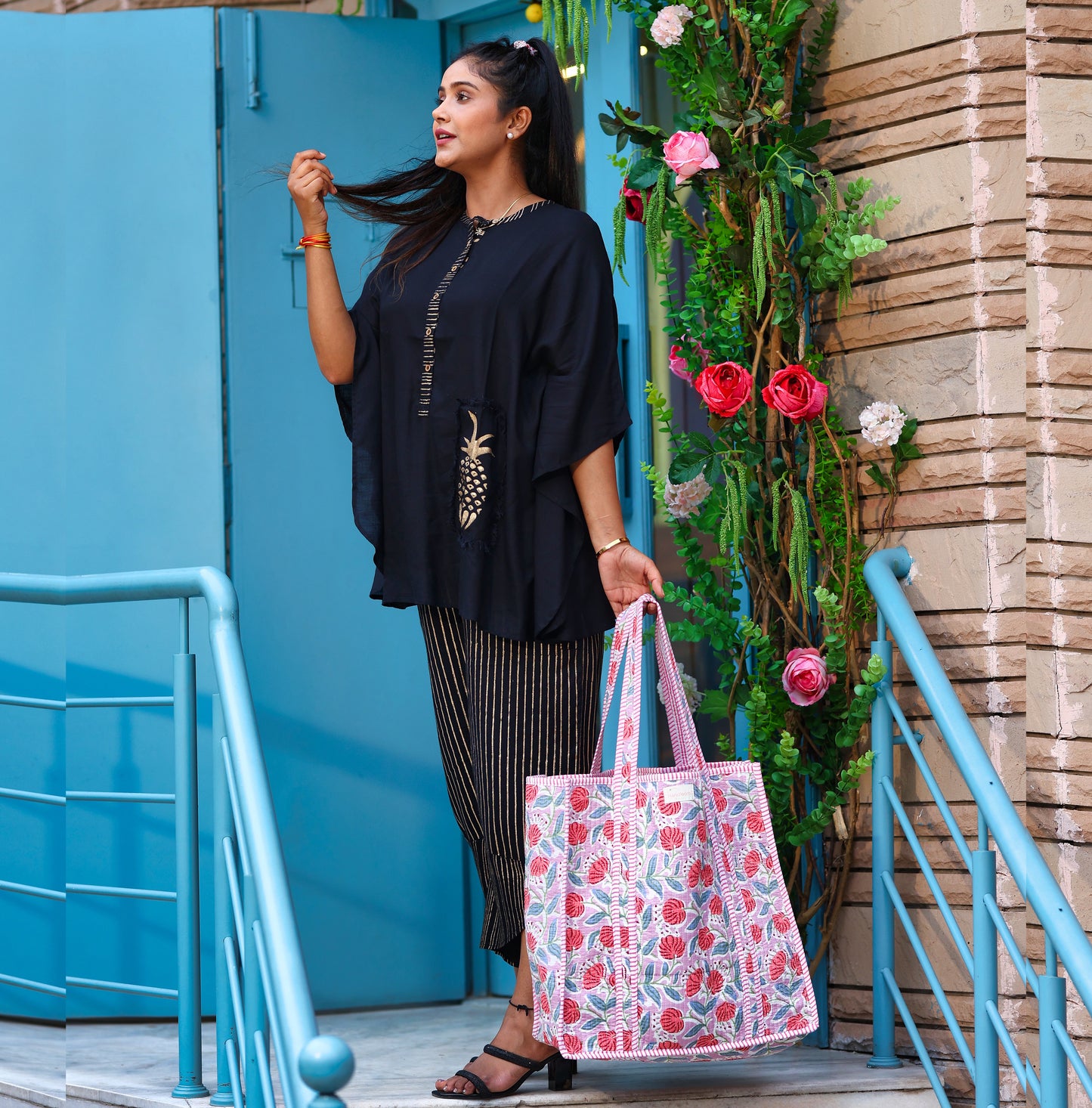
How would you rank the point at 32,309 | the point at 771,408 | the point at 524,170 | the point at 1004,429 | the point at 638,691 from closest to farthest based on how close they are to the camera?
the point at 638,691, the point at 524,170, the point at 1004,429, the point at 771,408, the point at 32,309

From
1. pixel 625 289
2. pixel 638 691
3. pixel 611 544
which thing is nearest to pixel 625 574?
pixel 611 544

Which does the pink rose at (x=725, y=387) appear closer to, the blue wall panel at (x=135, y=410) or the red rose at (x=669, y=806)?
the red rose at (x=669, y=806)

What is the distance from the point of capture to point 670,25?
2.50 m

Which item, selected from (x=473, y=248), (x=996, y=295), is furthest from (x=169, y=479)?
(x=996, y=295)

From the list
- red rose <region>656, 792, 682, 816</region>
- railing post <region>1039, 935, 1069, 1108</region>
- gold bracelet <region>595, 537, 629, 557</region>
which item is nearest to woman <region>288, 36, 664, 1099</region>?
gold bracelet <region>595, 537, 629, 557</region>

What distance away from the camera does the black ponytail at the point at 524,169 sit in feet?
Result: 6.94

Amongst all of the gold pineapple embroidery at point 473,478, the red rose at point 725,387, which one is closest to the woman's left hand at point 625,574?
the gold pineapple embroidery at point 473,478

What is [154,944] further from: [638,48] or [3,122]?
[638,48]

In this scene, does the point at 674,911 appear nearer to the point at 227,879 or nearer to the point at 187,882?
the point at 227,879

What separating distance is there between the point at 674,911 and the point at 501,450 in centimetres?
71

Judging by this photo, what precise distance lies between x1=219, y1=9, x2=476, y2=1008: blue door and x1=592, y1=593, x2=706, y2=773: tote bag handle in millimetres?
1017

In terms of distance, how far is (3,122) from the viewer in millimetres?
2838

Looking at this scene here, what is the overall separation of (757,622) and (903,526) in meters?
0.32

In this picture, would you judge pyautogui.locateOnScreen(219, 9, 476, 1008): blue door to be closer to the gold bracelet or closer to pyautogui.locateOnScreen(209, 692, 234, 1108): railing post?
pyautogui.locateOnScreen(209, 692, 234, 1108): railing post
